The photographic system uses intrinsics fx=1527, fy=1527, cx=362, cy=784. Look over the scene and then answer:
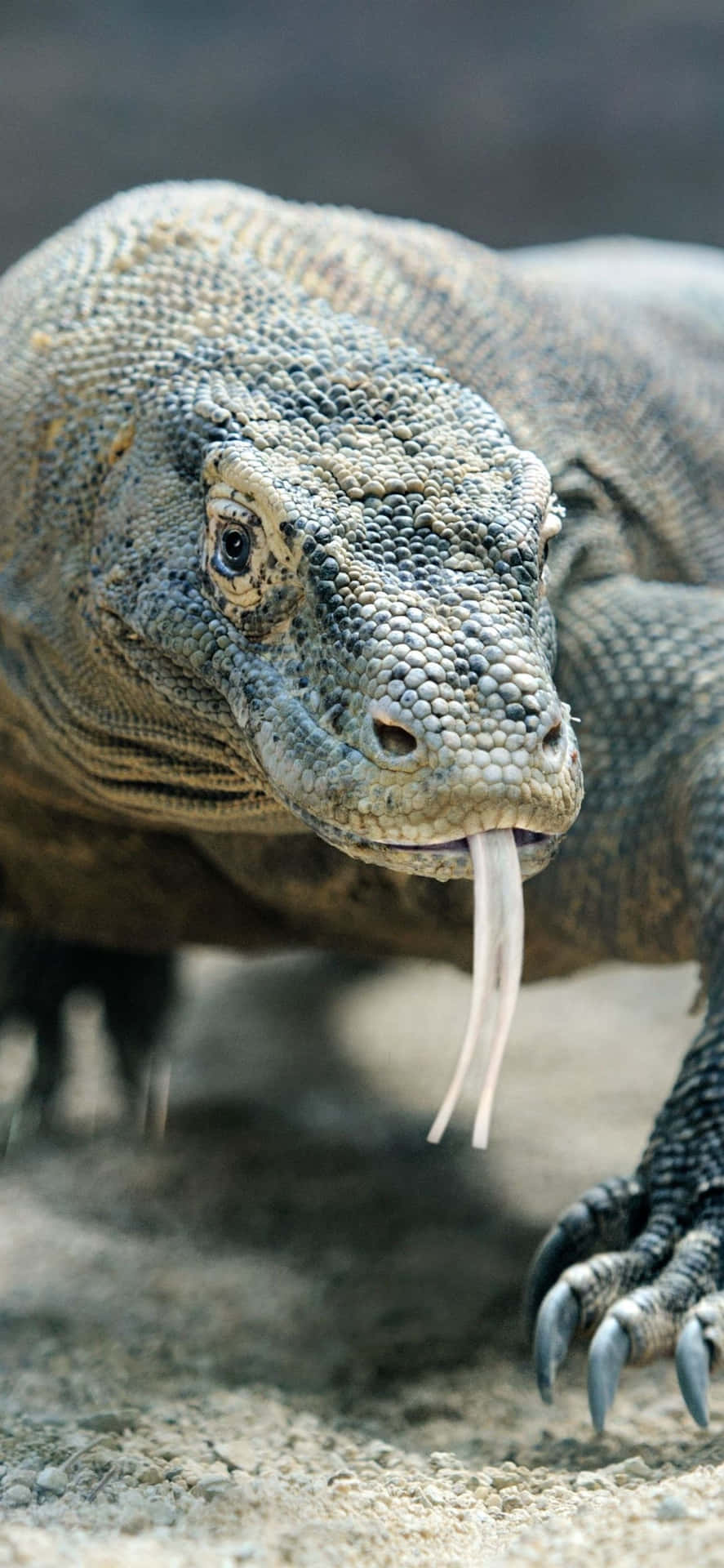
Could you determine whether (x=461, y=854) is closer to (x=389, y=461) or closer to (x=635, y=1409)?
(x=389, y=461)

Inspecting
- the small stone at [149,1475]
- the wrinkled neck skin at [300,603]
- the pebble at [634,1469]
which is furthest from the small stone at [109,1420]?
the wrinkled neck skin at [300,603]

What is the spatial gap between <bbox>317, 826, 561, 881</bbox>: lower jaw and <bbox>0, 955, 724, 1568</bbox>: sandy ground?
0.87 m

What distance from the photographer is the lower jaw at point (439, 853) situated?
6.61 feet

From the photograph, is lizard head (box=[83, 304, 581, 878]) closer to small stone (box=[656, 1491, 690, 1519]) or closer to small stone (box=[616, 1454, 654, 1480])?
small stone (box=[656, 1491, 690, 1519])

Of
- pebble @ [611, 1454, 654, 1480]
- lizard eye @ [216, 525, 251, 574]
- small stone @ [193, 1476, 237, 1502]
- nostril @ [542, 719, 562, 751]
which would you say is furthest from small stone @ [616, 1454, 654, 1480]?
lizard eye @ [216, 525, 251, 574]

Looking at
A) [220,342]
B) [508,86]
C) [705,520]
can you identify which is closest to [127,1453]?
[220,342]

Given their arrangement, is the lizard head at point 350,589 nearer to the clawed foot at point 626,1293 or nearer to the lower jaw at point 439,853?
the lower jaw at point 439,853

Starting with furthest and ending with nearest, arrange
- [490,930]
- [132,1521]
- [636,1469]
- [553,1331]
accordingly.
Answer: [553,1331]
[636,1469]
[132,1521]
[490,930]

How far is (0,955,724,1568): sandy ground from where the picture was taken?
2.16 meters

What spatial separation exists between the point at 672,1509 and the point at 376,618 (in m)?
1.25

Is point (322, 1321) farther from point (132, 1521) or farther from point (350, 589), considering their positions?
point (350, 589)

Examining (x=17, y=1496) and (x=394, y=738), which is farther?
(x=17, y=1496)

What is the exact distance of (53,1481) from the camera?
2.31 m

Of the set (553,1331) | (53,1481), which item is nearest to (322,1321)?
(553,1331)
